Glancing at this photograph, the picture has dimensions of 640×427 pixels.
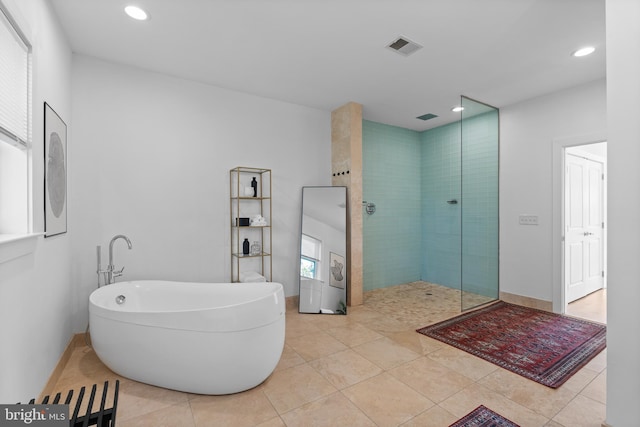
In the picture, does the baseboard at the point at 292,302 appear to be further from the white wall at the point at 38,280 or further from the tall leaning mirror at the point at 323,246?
the white wall at the point at 38,280

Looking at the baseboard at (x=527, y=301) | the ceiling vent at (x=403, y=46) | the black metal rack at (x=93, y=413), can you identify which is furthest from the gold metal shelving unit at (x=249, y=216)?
the baseboard at (x=527, y=301)

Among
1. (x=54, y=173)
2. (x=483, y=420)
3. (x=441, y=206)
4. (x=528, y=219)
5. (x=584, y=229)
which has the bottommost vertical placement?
(x=483, y=420)

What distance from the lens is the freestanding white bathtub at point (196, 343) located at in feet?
6.45

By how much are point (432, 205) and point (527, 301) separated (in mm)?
Result: 2013

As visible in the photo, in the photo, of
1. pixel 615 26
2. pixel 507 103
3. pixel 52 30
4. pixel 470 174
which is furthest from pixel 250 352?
pixel 507 103

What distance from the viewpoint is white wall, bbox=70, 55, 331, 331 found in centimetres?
284

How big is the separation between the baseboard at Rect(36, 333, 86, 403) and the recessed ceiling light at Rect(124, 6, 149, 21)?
2643 millimetres

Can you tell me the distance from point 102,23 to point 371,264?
420 centimetres

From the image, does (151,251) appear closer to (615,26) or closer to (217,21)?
(217,21)

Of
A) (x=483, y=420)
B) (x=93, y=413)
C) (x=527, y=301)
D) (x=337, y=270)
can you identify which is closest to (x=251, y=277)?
(x=337, y=270)

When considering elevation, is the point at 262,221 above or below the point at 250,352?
above

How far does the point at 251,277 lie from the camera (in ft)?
11.5

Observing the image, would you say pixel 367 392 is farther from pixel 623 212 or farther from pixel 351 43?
pixel 351 43

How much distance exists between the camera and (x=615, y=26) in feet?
5.35
